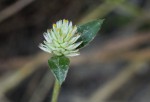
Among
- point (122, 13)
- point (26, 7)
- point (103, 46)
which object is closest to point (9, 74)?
point (26, 7)

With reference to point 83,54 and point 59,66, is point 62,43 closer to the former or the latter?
point 59,66

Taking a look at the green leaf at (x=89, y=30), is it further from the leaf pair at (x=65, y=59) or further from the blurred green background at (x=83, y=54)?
the blurred green background at (x=83, y=54)

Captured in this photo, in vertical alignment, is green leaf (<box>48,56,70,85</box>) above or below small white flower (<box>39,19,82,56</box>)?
below

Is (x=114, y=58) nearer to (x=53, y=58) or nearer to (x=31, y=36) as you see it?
(x=31, y=36)

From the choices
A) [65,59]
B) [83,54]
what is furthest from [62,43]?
[83,54]

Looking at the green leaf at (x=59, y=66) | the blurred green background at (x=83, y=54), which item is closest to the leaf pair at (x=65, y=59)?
the green leaf at (x=59, y=66)

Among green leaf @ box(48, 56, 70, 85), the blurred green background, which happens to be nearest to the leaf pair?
green leaf @ box(48, 56, 70, 85)

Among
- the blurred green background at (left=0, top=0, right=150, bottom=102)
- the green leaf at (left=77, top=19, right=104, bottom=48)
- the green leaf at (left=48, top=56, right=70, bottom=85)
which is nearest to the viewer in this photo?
the green leaf at (left=48, top=56, right=70, bottom=85)

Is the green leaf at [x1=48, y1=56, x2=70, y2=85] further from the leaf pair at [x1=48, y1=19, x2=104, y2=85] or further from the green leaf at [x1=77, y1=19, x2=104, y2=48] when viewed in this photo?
the green leaf at [x1=77, y1=19, x2=104, y2=48]
